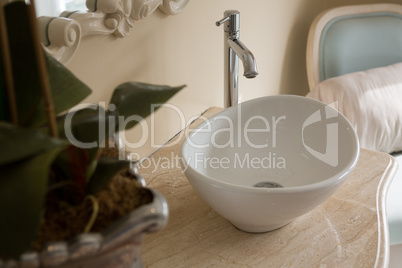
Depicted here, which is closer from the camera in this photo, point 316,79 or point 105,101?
point 105,101

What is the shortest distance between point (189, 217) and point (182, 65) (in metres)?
0.42

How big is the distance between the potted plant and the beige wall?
0.34m

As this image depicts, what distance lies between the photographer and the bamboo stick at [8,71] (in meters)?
0.41

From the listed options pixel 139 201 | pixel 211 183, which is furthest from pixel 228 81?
pixel 139 201

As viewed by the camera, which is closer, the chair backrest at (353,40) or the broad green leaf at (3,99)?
the broad green leaf at (3,99)

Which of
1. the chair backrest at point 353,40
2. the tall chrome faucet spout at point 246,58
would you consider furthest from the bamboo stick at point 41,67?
the chair backrest at point 353,40

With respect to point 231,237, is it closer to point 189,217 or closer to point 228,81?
point 189,217

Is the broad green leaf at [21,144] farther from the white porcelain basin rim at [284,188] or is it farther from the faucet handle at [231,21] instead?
the faucet handle at [231,21]

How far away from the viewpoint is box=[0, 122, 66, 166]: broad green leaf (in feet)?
1.27

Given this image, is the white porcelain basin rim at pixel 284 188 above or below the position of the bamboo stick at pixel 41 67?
below

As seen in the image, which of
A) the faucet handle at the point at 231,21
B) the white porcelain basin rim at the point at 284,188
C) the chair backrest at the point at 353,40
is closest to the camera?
the white porcelain basin rim at the point at 284,188

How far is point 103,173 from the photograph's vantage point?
0.49 metres

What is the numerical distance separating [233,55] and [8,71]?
0.73 m

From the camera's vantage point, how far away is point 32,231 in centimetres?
39
